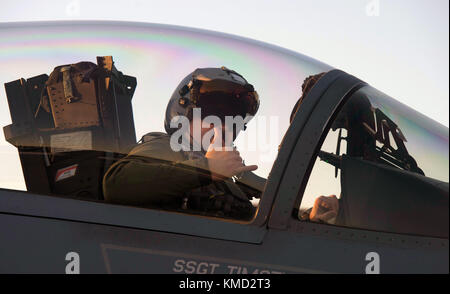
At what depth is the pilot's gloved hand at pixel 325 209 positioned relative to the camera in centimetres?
193

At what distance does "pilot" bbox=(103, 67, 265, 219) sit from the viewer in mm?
2066

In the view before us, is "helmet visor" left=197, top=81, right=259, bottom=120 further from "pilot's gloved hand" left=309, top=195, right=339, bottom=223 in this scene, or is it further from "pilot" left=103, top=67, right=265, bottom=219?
"pilot's gloved hand" left=309, top=195, right=339, bottom=223

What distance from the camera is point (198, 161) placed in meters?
2.14

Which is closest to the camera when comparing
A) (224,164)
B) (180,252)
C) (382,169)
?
(180,252)

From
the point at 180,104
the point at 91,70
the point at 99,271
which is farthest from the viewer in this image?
the point at 91,70

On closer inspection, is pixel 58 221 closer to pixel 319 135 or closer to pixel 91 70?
pixel 91 70

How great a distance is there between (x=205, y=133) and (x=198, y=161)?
231 millimetres

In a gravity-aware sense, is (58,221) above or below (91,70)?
below

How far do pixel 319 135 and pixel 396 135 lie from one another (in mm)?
396

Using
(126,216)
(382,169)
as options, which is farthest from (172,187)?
(382,169)

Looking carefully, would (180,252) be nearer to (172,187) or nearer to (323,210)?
(172,187)

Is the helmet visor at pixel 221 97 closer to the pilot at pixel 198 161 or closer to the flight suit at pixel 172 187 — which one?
the pilot at pixel 198 161
